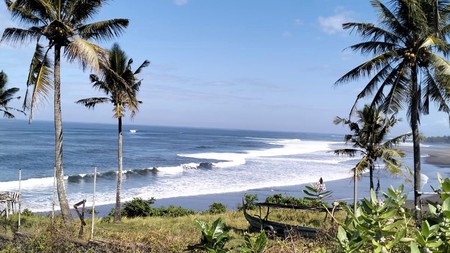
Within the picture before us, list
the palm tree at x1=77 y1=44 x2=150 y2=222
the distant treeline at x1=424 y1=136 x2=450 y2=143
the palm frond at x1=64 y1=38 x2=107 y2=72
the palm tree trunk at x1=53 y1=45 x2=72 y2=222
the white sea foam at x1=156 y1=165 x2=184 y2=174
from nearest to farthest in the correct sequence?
1. the palm frond at x1=64 y1=38 x2=107 y2=72
2. the palm tree trunk at x1=53 y1=45 x2=72 y2=222
3. the palm tree at x1=77 y1=44 x2=150 y2=222
4. the white sea foam at x1=156 y1=165 x2=184 y2=174
5. the distant treeline at x1=424 y1=136 x2=450 y2=143

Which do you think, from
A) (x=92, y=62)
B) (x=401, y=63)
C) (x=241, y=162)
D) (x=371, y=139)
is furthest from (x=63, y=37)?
(x=241, y=162)

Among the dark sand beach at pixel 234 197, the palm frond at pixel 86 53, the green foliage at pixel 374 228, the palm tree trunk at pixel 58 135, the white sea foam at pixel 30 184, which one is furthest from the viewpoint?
the white sea foam at pixel 30 184

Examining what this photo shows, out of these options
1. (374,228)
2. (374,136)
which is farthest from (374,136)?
(374,228)

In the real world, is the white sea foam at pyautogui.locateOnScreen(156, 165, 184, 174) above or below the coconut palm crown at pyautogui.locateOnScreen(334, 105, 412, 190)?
below

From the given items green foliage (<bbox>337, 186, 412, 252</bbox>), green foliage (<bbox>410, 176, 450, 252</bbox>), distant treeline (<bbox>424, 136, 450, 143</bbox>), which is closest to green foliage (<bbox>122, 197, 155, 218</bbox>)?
green foliage (<bbox>337, 186, 412, 252</bbox>)

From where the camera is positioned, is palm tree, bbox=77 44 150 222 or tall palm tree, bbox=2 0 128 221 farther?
palm tree, bbox=77 44 150 222

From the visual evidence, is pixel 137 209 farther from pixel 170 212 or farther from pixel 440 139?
pixel 440 139

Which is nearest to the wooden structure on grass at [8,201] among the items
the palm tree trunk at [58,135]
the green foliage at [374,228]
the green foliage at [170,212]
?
the palm tree trunk at [58,135]

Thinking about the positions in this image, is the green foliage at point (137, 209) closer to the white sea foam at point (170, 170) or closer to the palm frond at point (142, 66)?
the palm frond at point (142, 66)

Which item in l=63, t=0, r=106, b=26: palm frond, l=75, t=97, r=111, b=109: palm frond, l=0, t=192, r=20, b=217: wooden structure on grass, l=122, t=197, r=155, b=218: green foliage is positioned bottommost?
l=122, t=197, r=155, b=218: green foliage

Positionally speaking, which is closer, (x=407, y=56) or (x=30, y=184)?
(x=407, y=56)

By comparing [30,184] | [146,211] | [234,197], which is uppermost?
[146,211]

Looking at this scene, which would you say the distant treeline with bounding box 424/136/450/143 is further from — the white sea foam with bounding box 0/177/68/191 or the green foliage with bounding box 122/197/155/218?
A: the green foliage with bounding box 122/197/155/218

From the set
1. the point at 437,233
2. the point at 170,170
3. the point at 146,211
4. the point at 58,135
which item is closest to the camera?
the point at 437,233
